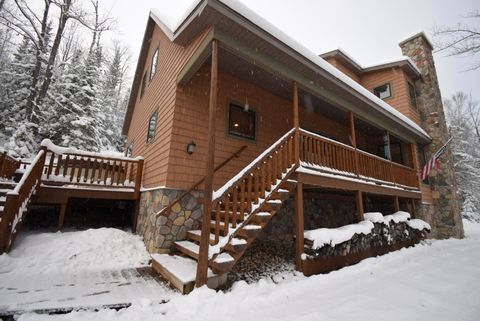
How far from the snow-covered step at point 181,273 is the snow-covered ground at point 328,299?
0.17 metres

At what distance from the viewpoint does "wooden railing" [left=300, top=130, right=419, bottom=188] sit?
620 cm

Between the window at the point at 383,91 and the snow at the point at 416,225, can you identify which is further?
the window at the point at 383,91

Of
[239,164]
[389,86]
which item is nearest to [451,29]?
[389,86]

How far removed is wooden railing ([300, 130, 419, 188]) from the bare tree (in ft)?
15.6

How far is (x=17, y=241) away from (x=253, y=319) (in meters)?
5.63

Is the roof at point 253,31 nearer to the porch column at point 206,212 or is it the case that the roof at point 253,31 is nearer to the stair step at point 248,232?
the porch column at point 206,212

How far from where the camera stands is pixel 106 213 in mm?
9117

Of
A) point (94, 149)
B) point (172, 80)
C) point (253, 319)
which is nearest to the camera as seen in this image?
point (253, 319)

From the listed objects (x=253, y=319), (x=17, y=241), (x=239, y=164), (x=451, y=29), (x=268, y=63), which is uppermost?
(x=451, y=29)

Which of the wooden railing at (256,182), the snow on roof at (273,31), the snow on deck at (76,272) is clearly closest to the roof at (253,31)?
the snow on roof at (273,31)

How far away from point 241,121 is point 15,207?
19.2ft

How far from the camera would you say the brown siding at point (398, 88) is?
12.7 meters

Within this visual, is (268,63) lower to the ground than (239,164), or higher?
higher

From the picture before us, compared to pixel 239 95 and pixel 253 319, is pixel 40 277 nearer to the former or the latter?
pixel 253 319
